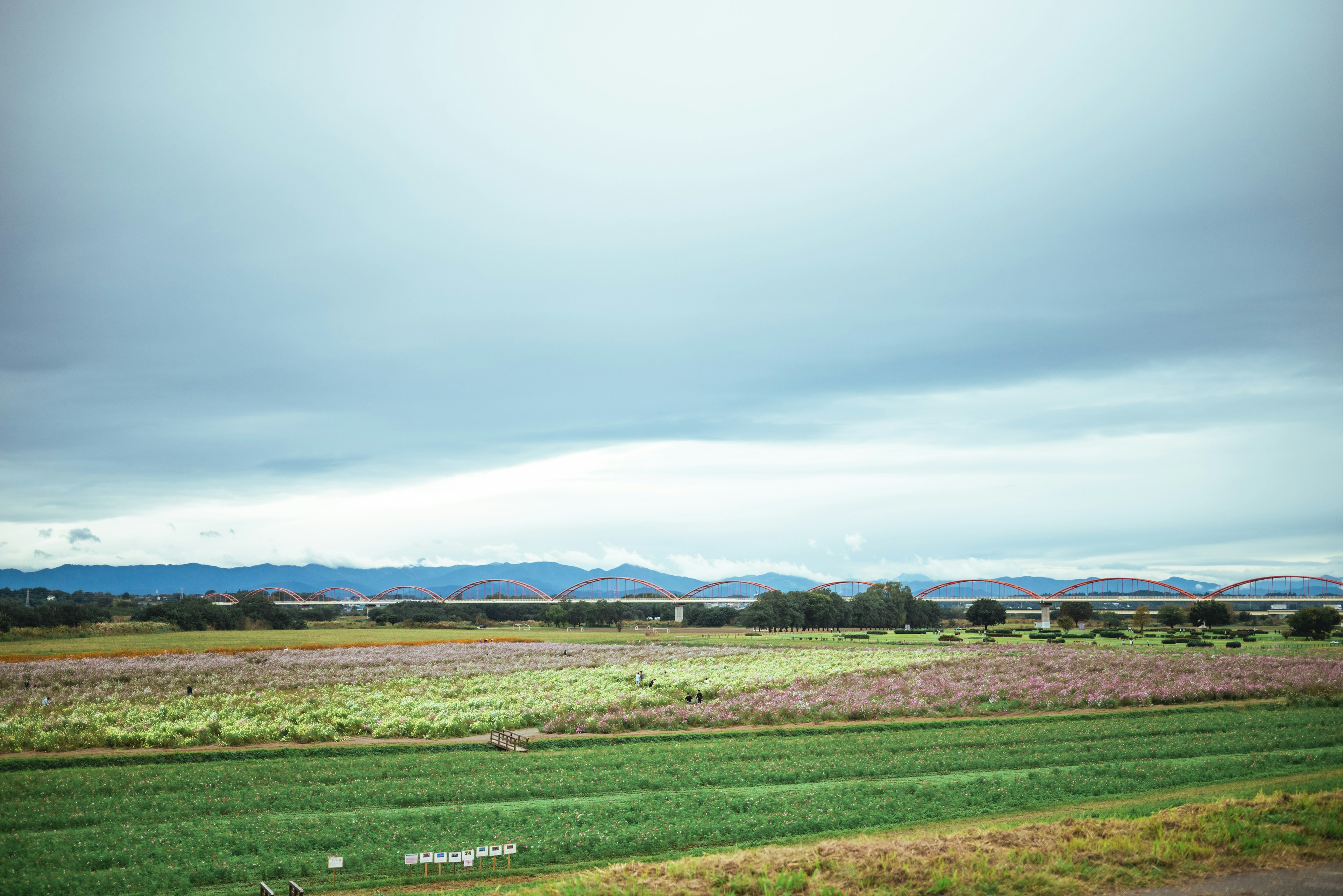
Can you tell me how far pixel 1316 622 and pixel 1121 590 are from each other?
99794 mm

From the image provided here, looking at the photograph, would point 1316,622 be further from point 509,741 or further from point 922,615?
point 509,741

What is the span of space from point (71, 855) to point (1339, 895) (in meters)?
20.8

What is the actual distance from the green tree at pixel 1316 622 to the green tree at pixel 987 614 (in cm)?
5313

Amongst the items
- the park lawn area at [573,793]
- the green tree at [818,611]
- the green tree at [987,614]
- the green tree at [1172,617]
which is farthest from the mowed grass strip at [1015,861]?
the green tree at [987,614]

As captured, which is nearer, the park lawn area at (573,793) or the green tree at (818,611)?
the park lawn area at (573,793)

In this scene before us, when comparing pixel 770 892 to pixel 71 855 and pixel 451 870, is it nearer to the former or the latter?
pixel 451 870

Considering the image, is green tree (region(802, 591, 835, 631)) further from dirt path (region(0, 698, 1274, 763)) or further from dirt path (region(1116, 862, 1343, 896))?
dirt path (region(1116, 862, 1343, 896))

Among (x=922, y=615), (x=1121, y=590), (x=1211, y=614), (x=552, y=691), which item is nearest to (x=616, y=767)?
(x=552, y=691)

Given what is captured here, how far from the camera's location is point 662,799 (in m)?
19.3

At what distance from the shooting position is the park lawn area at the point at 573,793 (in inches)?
604

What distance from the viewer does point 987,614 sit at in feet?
436

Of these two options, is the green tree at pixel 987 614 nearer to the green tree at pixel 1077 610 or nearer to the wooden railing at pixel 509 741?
the green tree at pixel 1077 610

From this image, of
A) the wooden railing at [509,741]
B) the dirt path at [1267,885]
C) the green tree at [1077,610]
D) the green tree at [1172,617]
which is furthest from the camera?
the green tree at [1077,610]

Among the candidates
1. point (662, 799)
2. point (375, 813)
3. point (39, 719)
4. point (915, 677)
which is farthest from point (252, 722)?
point (915, 677)
